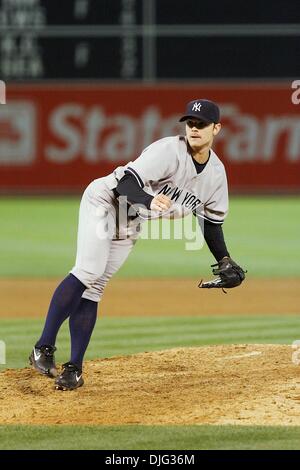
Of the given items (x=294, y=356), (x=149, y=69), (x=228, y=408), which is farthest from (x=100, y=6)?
(x=228, y=408)

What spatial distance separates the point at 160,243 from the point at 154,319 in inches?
230

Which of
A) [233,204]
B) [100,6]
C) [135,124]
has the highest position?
[100,6]

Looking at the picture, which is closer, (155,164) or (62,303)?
(155,164)

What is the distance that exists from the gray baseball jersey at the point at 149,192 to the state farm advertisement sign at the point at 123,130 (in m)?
12.2

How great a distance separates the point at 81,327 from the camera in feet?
18.9

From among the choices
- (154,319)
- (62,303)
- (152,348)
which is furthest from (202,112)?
(154,319)

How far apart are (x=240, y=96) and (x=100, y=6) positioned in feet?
10.2

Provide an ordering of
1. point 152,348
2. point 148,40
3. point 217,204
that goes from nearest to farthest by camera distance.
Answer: point 217,204 < point 152,348 < point 148,40

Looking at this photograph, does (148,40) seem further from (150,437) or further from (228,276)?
(150,437)

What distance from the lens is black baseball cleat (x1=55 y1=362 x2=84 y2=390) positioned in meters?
5.66

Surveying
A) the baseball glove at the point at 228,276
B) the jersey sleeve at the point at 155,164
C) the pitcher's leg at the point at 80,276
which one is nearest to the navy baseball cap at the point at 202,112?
the jersey sleeve at the point at 155,164

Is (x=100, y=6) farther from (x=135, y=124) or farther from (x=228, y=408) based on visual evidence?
(x=228, y=408)

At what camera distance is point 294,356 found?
21.2 ft

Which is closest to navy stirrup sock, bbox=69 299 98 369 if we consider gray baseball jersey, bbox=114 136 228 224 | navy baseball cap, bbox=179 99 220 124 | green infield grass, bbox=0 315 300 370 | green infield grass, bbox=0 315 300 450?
gray baseball jersey, bbox=114 136 228 224
